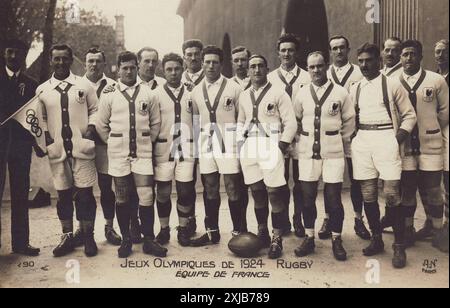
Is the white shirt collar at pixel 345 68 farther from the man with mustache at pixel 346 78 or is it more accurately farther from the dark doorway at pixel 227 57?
the dark doorway at pixel 227 57

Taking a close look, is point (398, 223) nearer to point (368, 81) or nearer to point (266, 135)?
point (368, 81)

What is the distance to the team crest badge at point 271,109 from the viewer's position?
4.77 meters

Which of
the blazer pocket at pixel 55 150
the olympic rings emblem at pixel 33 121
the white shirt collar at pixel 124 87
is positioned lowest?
the blazer pocket at pixel 55 150

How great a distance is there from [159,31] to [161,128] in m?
1.11

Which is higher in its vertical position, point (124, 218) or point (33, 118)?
point (33, 118)

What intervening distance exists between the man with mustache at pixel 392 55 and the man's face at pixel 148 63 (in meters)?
2.24

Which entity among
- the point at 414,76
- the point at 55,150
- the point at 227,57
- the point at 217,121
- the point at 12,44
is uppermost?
the point at 227,57

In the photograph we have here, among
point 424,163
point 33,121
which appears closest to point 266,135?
point 424,163

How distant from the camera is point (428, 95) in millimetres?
4715

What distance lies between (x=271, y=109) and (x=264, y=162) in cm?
50

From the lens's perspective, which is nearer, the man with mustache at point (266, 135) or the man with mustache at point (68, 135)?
the man with mustache at point (266, 135)

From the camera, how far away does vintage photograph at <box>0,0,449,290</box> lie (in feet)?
15.1

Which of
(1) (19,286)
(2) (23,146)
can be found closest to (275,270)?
(1) (19,286)

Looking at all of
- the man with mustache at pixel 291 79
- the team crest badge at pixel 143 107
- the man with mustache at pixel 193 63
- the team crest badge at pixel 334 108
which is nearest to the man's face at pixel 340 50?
the man with mustache at pixel 291 79
